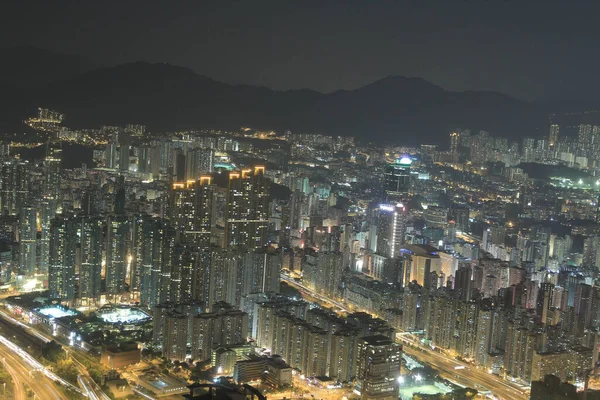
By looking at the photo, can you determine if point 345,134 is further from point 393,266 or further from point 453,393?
point 453,393

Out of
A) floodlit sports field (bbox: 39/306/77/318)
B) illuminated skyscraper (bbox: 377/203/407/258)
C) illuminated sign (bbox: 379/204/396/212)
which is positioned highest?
illuminated sign (bbox: 379/204/396/212)

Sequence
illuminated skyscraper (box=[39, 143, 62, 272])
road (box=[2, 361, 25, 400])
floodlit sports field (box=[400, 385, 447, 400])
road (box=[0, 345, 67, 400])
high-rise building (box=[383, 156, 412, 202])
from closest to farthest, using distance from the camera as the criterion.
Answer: road (box=[2, 361, 25, 400]) → road (box=[0, 345, 67, 400]) → floodlit sports field (box=[400, 385, 447, 400]) → illuminated skyscraper (box=[39, 143, 62, 272]) → high-rise building (box=[383, 156, 412, 202])

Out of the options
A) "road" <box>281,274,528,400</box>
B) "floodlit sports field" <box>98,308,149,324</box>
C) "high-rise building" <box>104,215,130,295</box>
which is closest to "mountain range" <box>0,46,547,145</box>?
"high-rise building" <box>104,215,130,295</box>

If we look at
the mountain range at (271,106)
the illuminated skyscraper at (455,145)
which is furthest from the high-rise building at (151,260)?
the illuminated skyscraper at (455,145)

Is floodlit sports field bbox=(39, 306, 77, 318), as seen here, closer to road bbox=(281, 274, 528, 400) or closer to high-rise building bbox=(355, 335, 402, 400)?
high-rise building bbox=(355, 335, 402, 400)

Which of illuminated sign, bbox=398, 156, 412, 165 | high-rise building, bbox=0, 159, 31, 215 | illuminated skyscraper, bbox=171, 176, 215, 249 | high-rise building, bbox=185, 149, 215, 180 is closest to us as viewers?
illuminated skyscraper, bbox=171, 176, 215, 249

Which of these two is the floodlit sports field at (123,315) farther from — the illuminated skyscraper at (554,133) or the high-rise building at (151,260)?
the illuminated skyscraper at (554,133)

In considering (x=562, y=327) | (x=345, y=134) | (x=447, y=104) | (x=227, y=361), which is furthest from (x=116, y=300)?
(x=447, y=104)
